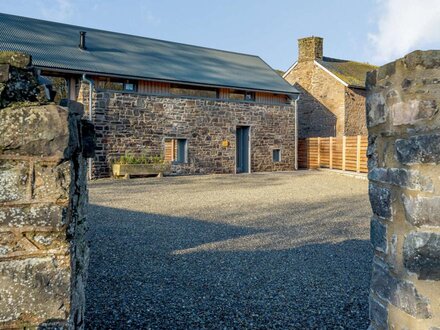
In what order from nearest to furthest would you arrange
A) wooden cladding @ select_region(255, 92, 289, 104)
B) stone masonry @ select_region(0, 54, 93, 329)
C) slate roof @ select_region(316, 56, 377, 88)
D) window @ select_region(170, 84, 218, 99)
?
stone masonry @ select_region(0, 54, 93, 329), window @ select_region(170, 84, 218, 99), wooden cladding @ select_region(255, 92, 289, 104), slate roof @ select_region(316, 56, 377, 88)

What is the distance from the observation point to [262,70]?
24.0 m

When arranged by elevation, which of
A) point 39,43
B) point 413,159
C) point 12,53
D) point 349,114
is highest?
point 39,43

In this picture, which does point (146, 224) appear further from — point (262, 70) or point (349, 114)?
point (349, 114)

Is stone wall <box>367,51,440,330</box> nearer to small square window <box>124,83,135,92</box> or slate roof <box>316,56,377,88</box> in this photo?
small square window <box>124,83,135,92</box>

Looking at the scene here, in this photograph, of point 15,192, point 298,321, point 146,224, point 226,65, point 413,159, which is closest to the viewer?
point 15,192

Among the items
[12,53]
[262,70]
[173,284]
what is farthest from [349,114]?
[12,53]

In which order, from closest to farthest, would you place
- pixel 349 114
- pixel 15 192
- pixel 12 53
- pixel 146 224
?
pixel 15 192, pixel 12 53, pixel 146 224, pixel 349 114

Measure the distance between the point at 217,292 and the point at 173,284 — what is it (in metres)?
0.53

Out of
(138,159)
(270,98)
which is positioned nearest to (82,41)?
(138,159)

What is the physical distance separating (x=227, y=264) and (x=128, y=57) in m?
15.5

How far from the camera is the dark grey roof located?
1639cm

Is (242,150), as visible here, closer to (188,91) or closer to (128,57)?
(188,91)

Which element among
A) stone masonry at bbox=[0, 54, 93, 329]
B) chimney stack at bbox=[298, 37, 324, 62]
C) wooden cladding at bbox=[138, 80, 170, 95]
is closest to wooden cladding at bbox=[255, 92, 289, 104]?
chimney stack at bbox=[298, 37, 324, 62]

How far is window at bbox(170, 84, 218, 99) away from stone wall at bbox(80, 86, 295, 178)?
1.02 ft
